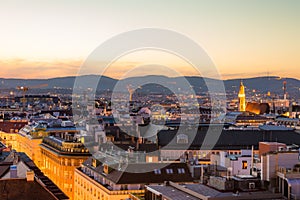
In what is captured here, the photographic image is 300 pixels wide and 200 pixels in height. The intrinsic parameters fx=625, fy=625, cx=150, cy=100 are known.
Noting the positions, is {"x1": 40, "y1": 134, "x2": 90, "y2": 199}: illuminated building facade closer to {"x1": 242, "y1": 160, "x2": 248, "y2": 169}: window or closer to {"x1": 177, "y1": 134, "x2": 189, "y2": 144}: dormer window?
{"x1": 177, "y1": 134, "x2": 189, "y2": 144}: dormer window

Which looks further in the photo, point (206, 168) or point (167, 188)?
point (206, 168)

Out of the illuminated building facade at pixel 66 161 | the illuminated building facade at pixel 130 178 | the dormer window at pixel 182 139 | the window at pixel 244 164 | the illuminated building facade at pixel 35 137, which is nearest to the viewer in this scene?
the window at pixel 244 164

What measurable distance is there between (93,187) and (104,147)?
1560cm

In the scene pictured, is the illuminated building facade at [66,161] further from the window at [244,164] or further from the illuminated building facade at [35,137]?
the window at [244,164]

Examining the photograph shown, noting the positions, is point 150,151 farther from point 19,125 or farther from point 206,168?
point 19,125

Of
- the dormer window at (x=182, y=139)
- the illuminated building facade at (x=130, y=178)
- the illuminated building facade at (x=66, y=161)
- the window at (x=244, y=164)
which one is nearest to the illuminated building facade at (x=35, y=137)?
the illuminated building facade at (x=66, y=161)

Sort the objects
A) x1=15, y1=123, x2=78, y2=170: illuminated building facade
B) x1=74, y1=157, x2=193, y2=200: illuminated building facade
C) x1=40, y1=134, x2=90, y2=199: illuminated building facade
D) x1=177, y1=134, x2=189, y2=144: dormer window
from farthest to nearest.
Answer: x1=15, y1=123, x2=78, y2=170: illuminated building facade, x1=177, y1=134, x2=189, y2=144: dormer window, x1=40, y1=134, x2=90, y2=199: illuminated building facade, x1=74, y1=157, x2=193, y2=200: illuminated building facade

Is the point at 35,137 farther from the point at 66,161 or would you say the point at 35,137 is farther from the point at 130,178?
the point at 130,178

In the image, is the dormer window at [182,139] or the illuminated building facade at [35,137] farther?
the illuminated building facade at [35,137]

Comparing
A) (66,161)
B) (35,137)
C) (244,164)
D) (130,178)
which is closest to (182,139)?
(66,161)

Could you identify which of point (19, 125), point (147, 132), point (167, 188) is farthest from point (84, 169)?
point (19, 125)

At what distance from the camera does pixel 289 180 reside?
3575 centimetres

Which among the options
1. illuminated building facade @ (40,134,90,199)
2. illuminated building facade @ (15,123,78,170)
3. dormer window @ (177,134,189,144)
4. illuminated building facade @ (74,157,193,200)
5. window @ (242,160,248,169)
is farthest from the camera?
illuminated building facade @ (15,123,78,170)

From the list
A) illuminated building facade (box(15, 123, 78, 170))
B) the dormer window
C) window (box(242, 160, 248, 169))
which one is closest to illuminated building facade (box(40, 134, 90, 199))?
illuminated building facade (box(15, 123, 78, 170))
